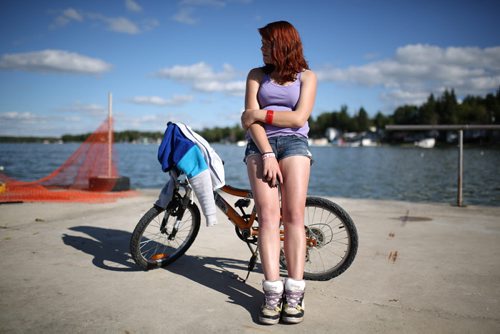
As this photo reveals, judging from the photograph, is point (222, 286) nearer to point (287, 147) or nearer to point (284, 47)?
point (287, 147)

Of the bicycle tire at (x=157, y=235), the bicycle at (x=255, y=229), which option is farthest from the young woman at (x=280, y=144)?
the bicycle tire at (x=157, y=235)

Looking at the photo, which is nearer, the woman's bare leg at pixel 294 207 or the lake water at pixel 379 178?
the woman's bare leg at pixel 294 207

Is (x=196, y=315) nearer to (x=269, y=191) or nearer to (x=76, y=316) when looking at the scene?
(x=76, y=316)

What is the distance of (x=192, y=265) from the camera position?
3686 mm

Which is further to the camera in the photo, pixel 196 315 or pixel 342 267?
pixel 342 267

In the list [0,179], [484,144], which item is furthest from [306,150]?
[484,144]

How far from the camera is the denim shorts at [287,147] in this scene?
268 centimetres

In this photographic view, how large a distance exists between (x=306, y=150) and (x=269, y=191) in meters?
0.39

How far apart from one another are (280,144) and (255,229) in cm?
93

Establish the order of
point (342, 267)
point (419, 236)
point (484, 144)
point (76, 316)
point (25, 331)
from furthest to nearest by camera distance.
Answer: point (484, 144)
point (419, 236)
point (342, 267)
point (76, 316)
point (25, 331)

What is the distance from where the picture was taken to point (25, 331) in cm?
231

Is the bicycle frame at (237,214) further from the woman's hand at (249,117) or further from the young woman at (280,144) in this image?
the woman's hand at (249,117)

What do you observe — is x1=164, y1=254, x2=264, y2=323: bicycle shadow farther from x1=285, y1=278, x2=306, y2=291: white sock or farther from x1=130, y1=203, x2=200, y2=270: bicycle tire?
x1=285, y1=278, x2=306, y2=291: white sock

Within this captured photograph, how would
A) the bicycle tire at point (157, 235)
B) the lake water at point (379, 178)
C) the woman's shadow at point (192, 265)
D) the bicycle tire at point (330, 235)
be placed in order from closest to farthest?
the woman's shadow at point (192, 265), the bicycle tire at point (330, 235), the bicycle tire at point (157, 235), the lake water at point (379, 178)
